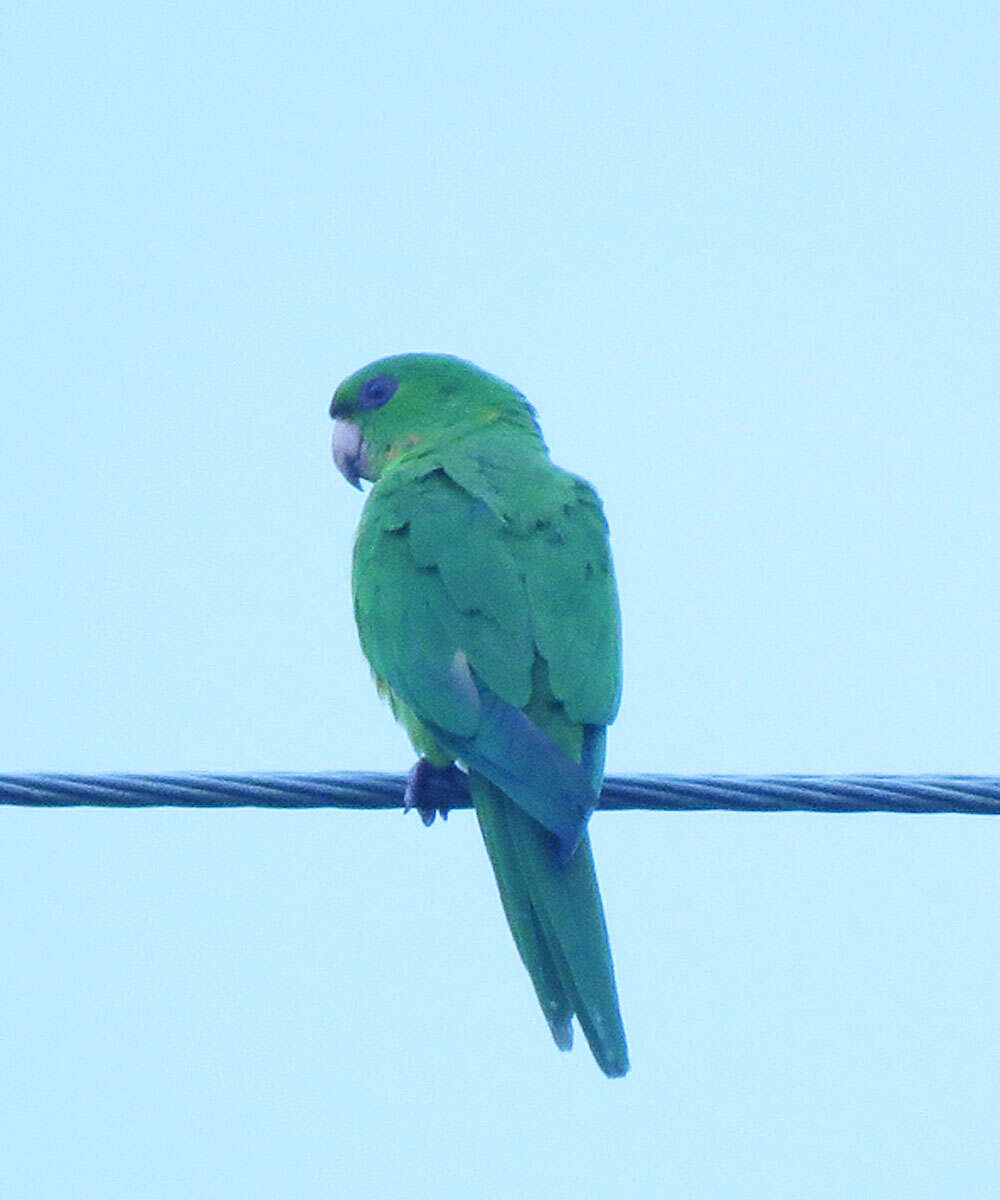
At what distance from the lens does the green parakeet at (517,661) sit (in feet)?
11.9

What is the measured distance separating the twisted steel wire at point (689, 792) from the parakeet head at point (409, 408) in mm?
2451

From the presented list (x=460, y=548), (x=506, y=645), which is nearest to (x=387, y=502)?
(x=460, y=548)

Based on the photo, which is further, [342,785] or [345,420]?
[345,420]

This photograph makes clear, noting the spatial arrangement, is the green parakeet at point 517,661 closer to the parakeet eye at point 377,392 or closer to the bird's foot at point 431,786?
the bird's foot at point 431,786

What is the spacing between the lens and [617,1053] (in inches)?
139

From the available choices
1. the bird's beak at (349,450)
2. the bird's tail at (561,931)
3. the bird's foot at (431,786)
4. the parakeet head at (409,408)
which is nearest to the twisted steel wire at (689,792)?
the bird's tail at (561,931)

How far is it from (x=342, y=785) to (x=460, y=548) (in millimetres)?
1054

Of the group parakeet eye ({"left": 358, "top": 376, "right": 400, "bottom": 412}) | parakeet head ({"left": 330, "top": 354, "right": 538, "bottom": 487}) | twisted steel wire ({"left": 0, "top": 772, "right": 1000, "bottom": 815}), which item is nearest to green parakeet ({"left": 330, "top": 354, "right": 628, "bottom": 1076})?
twisted steel wire ({"left": 0, "top": 772, "right": 1000, "bottom": 815})

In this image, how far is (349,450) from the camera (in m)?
6.14

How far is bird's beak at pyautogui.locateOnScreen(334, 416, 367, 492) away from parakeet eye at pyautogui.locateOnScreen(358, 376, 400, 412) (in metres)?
0.09

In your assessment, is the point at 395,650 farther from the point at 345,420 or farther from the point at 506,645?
the point at 345,420

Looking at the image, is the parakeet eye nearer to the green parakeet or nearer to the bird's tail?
the green parakeet

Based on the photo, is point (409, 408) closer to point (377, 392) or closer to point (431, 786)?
point (377, 392)

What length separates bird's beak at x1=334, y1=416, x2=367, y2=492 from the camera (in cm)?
610
